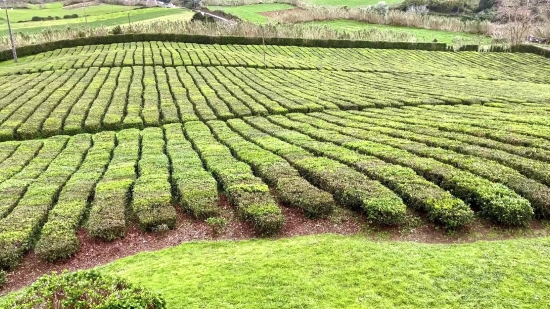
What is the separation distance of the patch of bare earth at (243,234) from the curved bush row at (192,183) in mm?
397

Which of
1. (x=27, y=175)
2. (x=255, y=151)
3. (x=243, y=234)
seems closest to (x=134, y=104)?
(x=27, y=175)

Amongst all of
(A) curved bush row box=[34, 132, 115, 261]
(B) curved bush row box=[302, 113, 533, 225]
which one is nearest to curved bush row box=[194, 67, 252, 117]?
(A) curved bush row box=[34, 132, 115, 261]

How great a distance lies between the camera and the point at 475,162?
14.8 meters

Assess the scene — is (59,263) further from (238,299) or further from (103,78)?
(103,78)

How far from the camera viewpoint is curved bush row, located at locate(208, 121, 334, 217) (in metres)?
12.8

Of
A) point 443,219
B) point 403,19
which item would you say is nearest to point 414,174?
point 443,219

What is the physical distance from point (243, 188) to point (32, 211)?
21.9 feet

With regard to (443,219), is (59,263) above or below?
below

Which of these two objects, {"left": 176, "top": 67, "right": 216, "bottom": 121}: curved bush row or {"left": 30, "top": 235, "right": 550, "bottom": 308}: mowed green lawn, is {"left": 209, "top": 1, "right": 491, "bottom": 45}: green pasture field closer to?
{"left": 176, "top": 67, "right": 216, "bottom": 121}: curved bush row

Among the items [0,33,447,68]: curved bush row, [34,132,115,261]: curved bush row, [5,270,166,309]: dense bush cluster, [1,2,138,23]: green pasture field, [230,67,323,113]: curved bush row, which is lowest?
[34,132,115,261]: curved bush row

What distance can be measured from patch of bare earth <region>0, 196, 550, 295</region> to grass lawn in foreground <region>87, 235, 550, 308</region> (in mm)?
550

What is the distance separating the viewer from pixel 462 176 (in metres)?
13.5

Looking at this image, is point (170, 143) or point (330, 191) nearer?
point (330, 191)

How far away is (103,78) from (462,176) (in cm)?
3238
